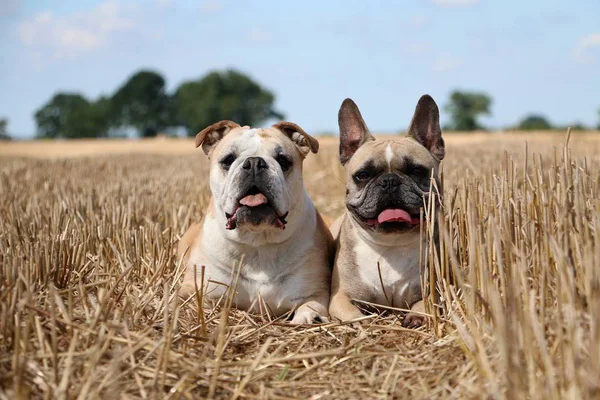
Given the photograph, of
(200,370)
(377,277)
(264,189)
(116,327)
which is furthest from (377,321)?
(116,327)

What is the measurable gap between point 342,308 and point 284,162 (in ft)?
3.56

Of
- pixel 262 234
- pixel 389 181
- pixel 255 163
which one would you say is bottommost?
pixel 262 234

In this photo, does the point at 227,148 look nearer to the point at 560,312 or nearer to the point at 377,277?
the point at 377,277

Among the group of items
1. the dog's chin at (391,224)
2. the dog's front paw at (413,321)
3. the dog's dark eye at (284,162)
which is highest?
the dog's dark eye at (284,162)

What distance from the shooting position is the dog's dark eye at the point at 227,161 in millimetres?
4430

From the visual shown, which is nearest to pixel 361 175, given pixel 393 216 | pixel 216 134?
pixel 393 216

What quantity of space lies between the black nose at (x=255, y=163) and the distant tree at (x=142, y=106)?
6438cm

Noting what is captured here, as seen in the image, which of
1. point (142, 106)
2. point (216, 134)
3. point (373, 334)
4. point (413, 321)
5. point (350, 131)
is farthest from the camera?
point (142, 106)

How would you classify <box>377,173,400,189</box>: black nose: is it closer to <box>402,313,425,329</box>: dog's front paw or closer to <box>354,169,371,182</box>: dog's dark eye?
<box>354,169,371,182</box>: dog's dark eye

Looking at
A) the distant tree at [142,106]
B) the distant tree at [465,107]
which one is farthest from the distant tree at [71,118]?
the distant tree at [465,107]

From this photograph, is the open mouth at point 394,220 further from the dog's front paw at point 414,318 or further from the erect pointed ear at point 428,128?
the erect pointed ear at point 428,128

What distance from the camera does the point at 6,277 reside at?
3246 millimetres

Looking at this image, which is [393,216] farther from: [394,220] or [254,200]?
[254,200]

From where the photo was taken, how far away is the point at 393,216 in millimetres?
3875
